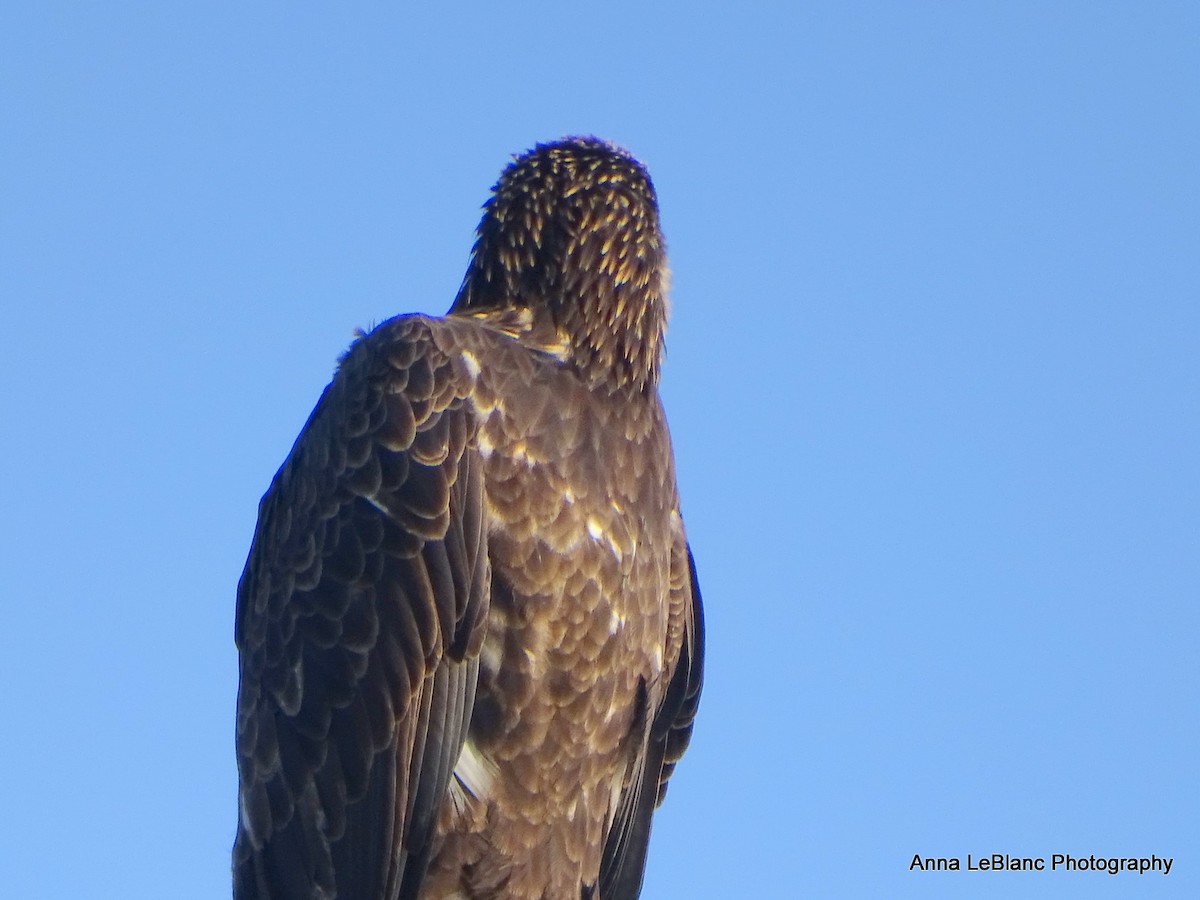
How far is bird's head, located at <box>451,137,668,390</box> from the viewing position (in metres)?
7.55

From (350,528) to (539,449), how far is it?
0.75 meters

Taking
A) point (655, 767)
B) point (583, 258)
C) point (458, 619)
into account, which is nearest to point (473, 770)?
point (458, 619)

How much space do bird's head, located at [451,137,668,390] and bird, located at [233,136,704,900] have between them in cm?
2

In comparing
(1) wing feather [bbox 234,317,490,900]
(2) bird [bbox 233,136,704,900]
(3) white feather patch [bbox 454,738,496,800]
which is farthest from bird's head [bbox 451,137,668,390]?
(3) white feather patch [bbox 454,738,496,800]

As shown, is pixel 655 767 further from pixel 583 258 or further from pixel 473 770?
pixel 583 258

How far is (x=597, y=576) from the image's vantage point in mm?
7082

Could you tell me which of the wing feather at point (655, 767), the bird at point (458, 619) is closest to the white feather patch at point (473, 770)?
the bird at point (458, 619)

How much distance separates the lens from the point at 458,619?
6.89 meters

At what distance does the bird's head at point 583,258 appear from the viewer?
24.8 ft

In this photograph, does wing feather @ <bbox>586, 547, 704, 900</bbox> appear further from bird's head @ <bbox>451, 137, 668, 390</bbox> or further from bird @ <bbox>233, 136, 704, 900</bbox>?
bird's head @ <bbox>451, 137, 668, 390</bbox>

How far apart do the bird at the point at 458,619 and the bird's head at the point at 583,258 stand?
21 mm

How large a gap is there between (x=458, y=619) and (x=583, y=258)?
160cm

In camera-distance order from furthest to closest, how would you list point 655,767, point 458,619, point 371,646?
point 655,767 < point 371,646 < point 458,619

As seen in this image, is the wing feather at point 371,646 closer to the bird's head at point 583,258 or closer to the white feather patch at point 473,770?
the white feather patch at point 473,770
